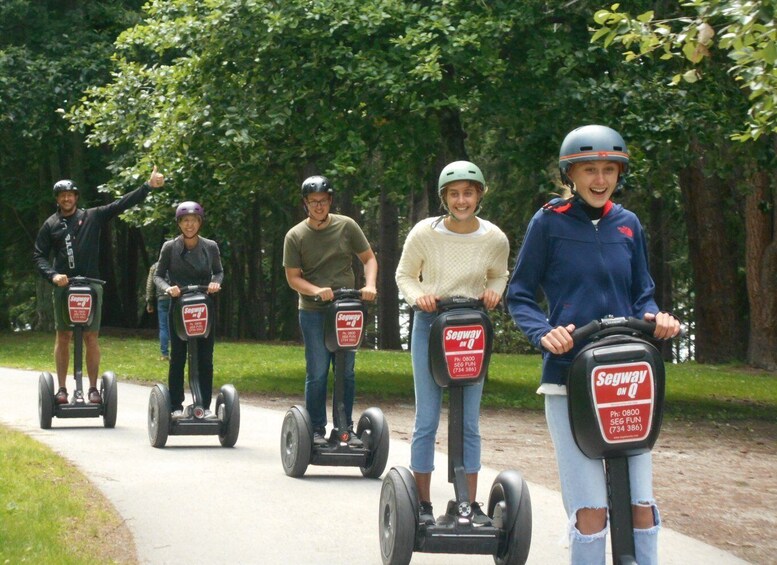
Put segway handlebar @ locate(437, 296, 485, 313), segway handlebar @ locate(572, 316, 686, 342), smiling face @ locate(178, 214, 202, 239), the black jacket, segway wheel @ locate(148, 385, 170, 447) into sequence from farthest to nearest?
the black jacket < smiling face @ locate(178, 214, 202, 239) < segway wheel @ locate(148, 385, 170, 447) < segway handlebar @ locate(437, 296, 485, 313) < segway handlebar @ locate(572, 316, 686, 342)

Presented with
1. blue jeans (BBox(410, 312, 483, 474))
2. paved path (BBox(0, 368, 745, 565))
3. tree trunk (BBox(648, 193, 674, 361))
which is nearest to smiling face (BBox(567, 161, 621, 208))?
blue jeans (BBox(410, 312, 483, 474))

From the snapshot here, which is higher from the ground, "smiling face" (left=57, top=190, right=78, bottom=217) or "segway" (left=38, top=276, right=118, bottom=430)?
"smiling face" (left=57, top=190, right=78, bottom=217)

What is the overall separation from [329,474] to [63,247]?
Result: 374 cm

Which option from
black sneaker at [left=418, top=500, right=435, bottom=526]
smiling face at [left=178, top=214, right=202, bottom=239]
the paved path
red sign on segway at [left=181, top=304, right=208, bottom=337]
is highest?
smiling face at [left=178, top=214, right=202, bottom=239]

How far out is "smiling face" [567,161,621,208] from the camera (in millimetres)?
4891

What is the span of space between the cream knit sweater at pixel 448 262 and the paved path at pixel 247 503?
1374mm

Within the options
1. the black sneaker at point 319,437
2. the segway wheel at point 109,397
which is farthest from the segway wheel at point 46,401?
the black sneaker at point 319,437

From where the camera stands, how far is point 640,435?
4.50m

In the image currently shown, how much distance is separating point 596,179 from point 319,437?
4879mm

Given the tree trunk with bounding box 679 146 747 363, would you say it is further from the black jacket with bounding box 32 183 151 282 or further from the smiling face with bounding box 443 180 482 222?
the smiling face with bounding box 443 180 482 222

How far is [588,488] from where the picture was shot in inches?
185

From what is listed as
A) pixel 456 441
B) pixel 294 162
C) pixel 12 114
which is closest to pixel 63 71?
pixel 12 114

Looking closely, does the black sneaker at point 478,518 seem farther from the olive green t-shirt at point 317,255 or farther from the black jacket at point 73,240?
the black jacket at point 73,240

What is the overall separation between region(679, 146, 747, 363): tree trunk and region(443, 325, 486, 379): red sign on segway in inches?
807
